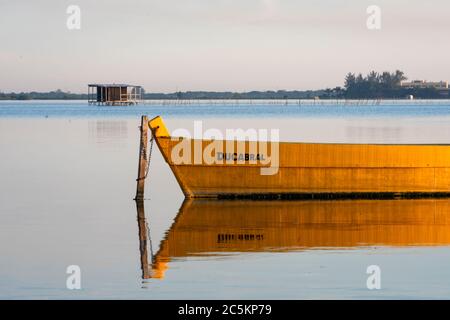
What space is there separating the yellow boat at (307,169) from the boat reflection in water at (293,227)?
0.40 metres

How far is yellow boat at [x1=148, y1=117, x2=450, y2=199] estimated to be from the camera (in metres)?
28.9

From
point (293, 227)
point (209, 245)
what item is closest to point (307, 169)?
point (293, 227)

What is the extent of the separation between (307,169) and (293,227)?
387 centimetres

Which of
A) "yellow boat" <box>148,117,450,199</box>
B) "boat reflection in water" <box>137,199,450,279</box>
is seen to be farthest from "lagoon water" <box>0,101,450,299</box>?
"yellow boat" <box>148,117,450,199</box>

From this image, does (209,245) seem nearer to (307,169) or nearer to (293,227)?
(293,227)

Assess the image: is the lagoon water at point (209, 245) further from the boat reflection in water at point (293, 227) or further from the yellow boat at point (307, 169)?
the yellow boat at point (307, 169)

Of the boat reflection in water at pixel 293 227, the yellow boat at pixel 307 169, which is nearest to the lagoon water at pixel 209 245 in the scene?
the boat reflection in water at pixel 293 227

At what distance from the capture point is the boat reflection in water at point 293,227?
22891mm

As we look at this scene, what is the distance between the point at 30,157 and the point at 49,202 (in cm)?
2028

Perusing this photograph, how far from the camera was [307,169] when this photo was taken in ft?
95.9

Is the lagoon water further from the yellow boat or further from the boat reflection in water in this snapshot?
the yellow boat

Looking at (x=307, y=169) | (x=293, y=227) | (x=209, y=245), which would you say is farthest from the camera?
(x=307, y=169)

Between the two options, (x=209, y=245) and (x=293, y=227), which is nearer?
(x=209, y=245)

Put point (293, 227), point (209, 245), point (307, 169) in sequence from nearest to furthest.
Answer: point (209, 245) → point (293, 227) → point (307, 169)
